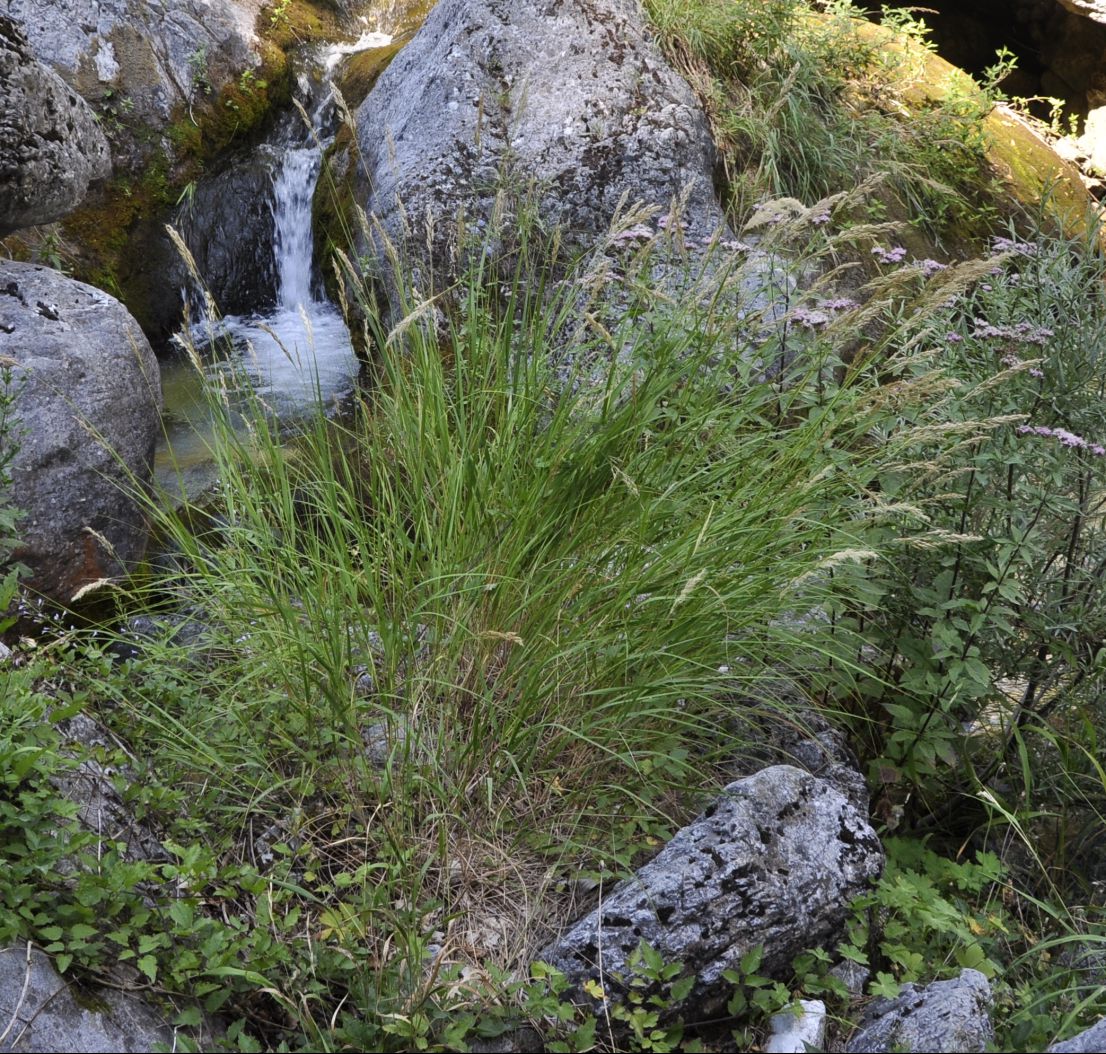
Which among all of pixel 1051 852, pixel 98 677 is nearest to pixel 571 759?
pixel 98 677

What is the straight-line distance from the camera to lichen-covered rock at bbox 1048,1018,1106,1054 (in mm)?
1750

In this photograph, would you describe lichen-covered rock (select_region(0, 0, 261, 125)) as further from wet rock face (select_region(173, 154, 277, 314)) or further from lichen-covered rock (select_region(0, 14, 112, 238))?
lichen-covered rock (select_region(0, 14, 112, 238))

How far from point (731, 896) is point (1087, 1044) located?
0.67 m

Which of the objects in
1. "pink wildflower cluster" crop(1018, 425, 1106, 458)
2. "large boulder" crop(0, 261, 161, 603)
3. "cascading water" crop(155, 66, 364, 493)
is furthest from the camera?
"cascading water" crop(155, 66, 364, 493)

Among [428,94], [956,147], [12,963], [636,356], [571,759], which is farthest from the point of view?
[956,147]

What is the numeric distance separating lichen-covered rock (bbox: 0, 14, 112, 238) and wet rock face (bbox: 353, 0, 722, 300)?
1310 millimetres

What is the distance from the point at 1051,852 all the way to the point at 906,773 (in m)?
0.57

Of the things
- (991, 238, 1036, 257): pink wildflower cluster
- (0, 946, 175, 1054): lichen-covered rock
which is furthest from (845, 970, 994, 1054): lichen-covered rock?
(991, 238, 1036, 257): pink wildflower cluster

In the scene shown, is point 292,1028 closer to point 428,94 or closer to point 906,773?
point 906,773

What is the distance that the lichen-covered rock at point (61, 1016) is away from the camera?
1694 millimetres

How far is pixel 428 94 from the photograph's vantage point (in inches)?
200

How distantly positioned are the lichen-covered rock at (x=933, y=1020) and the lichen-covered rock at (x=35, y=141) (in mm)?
3865

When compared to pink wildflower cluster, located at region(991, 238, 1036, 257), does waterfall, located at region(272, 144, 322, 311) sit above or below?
below

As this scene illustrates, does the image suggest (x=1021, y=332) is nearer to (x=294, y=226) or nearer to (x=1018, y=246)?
(x=1018, y=246)
